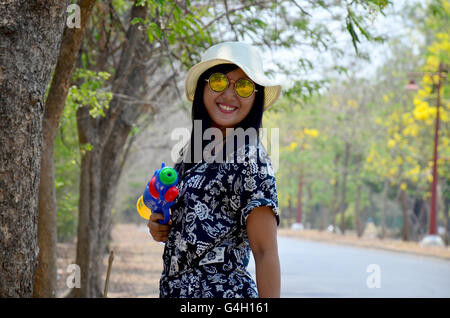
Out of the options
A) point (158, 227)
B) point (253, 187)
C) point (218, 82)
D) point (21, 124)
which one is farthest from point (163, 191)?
point (21, 124)

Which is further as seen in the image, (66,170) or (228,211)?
(66,170)

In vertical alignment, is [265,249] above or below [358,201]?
above

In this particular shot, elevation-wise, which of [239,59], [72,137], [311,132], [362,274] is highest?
[311,132]

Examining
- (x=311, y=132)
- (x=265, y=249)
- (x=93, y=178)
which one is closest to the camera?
(x=265, y=249)

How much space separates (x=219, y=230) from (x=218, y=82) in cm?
64

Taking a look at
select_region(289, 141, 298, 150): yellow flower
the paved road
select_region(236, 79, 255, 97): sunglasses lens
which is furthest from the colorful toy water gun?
select_region(289, 141, 298, 150): yellow flower

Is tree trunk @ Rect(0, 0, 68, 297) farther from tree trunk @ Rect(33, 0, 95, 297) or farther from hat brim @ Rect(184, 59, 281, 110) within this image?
tree trunk @ Rect(33, 0, 95, 297)

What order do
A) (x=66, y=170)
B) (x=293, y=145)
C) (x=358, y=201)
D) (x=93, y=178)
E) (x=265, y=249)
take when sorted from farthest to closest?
(x=293, y=145) → (x=358, y=201) → (x=66, y=170) → (x=93, y=178) → (x=265, y=249)

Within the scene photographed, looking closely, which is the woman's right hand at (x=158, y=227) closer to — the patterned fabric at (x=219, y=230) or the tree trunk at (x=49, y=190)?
the patterned fabric at (x=219, y=230)

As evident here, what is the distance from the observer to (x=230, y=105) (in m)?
2.62

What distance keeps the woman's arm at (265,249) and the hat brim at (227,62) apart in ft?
1.85

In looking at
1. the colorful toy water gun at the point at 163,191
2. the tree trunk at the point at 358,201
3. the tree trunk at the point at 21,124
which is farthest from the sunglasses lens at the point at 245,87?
the tree trunk at the point at 358,201

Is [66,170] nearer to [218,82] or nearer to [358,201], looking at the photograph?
[218,82]

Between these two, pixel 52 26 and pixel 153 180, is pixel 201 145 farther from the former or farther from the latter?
pixel 52 26
